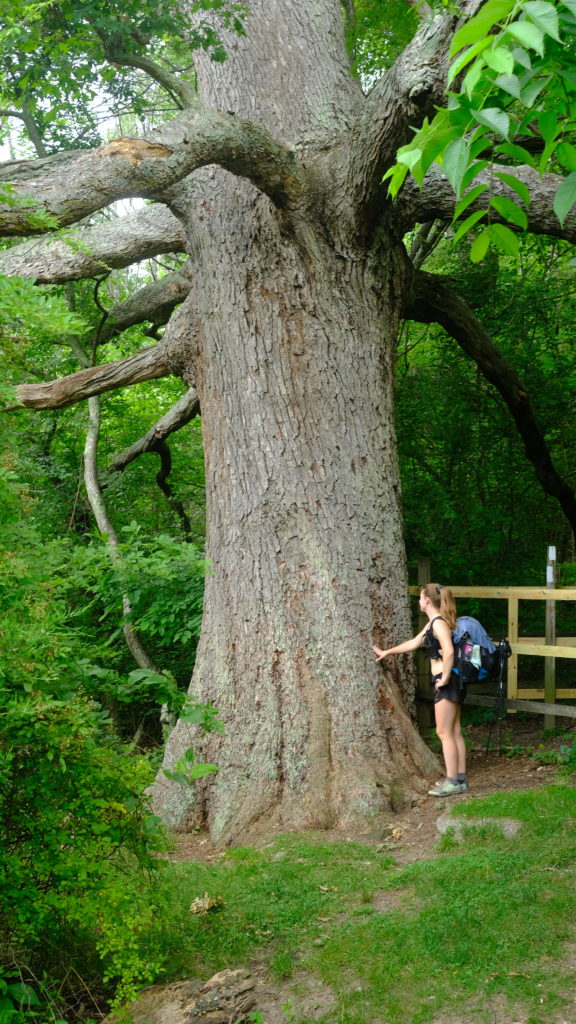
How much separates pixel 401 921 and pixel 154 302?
6624mm

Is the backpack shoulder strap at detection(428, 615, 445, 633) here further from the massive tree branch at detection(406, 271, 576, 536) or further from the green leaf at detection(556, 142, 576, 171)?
the green leaf at detection(556, 142, 576, 171)

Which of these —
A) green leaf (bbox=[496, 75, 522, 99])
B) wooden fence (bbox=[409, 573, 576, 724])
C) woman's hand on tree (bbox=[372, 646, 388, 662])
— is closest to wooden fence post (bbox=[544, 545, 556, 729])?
wooden fence (bbox=[409, 573, 576, 724])

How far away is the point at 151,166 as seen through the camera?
548 cm

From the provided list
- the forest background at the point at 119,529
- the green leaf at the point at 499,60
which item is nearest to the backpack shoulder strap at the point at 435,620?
the forest background at the point at 119,529

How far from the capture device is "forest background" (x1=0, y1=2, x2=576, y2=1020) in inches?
140

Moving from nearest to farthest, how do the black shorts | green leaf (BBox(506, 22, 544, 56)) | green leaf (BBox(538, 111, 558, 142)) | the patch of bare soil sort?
green leaf (BBox(506, 22, 544, 56))
green leaf (BBox(538, 111, 558, 142))
the patch of bare soil
the black shorts

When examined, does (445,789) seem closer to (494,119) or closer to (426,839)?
(426,839)

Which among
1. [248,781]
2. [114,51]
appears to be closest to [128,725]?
[248,781]

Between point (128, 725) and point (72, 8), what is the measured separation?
8.62 metres

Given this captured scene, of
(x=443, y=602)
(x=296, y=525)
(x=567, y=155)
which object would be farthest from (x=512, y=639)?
(x=567, y=155)

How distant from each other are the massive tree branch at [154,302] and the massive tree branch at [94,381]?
3.58ft

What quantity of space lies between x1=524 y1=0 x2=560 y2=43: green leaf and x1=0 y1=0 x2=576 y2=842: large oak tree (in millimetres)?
3902

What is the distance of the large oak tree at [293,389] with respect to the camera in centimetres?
630

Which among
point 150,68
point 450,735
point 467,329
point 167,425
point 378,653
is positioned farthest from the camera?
point 167,425
